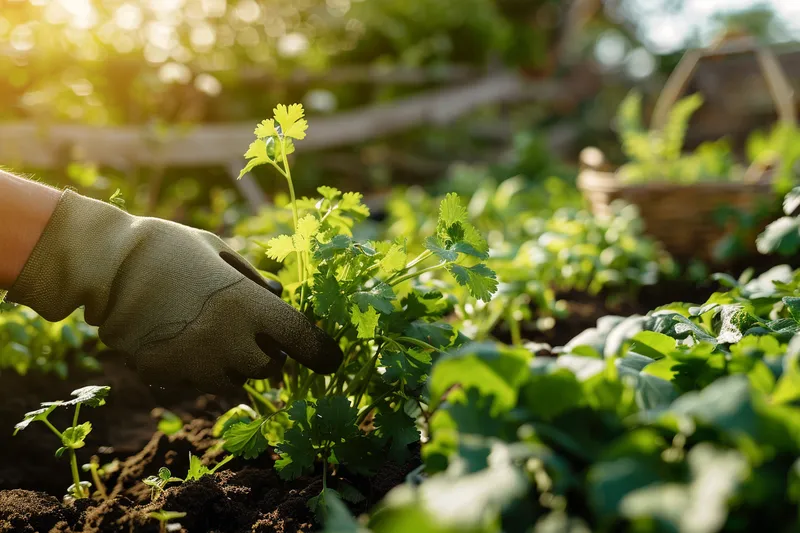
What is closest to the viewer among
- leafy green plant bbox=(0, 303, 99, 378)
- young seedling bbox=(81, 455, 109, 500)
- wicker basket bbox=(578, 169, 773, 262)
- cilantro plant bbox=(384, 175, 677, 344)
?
young seedling bbox=(81, 455, 109, 500)

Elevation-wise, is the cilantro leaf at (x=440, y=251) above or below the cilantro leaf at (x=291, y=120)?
below

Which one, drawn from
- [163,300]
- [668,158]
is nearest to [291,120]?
[163,300]

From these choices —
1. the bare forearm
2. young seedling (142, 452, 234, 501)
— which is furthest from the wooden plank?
young seedling (142, 452, 234, 501)

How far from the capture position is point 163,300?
155cm

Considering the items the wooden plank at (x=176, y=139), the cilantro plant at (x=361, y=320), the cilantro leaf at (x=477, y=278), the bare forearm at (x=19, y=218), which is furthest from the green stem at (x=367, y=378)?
the wooden plank at (x=176, y=139)

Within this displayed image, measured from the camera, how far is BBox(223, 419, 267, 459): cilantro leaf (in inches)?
54.4

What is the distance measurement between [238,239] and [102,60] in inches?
84.2

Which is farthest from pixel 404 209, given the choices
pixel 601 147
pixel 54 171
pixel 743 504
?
pixel 601 147

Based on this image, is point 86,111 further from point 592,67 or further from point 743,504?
point 592,67

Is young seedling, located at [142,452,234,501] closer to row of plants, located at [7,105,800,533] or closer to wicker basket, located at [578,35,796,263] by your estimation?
row of plants, located at [7,105,800,533]

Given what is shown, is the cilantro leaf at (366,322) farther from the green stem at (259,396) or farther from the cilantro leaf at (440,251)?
the green stem at (259,396)

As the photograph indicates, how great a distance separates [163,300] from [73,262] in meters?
0.23

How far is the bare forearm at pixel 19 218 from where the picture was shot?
154cm

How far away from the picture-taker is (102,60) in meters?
4.30
